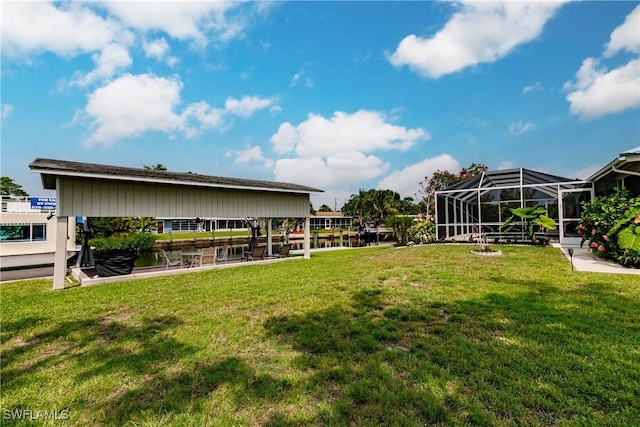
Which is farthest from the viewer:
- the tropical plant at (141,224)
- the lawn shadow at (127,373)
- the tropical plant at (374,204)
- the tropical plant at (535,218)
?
the tropical plant at (374,204)

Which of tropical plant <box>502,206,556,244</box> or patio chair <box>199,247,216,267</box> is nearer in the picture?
patio chair <box>199,247,216,267</box>

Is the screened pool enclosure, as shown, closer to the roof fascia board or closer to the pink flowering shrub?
the pink flowering shrub

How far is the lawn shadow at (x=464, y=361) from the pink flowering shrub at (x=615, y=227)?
3.84m

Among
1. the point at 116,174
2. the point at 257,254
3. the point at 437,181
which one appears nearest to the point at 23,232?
the point at 116,174

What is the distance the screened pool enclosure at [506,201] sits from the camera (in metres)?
12.3

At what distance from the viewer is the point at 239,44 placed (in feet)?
44.5

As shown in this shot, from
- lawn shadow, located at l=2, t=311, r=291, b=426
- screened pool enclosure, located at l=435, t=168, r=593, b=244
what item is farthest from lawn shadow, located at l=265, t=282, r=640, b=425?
screened pool enclosure, located at l=435, t=168, r=593, b=244

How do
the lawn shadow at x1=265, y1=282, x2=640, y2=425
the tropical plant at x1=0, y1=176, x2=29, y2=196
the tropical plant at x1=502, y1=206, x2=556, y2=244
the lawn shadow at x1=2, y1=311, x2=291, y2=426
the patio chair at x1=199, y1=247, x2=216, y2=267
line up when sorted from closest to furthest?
the lawn shadow at x1=265, y1=282, x2=640, y2=425 → the lawn shadow at x1=2, y1=311, x2=291, y2=426 → the patio chair at x1=199, y1=247, x2=216, y2=267 → the tropical plant at x1=502, y1=206, x2=556, y2=244 → the tropical plant at x1=0, y1=176, x2=29, y2=196

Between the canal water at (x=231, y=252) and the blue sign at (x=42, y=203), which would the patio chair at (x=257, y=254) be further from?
the blue sign at (x=42, y=203)

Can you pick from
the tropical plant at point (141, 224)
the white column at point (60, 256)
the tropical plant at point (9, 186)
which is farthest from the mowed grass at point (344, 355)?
the tropical plant at point (9, 186)

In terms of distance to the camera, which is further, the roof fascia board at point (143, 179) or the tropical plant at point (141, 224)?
the tropical plant at point (141, 224)

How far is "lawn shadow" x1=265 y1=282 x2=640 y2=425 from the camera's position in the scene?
2.32 m

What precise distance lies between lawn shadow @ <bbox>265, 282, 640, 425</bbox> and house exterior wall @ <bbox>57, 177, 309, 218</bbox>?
24.0 feet

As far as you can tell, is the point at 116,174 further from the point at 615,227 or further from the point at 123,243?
the point at 123,243
